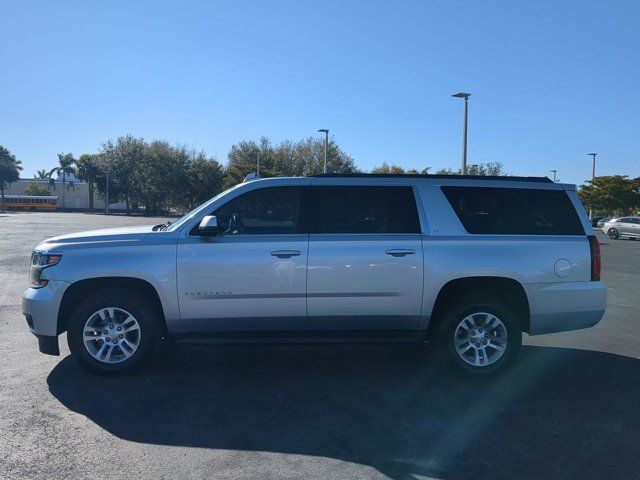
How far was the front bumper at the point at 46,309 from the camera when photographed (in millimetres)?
5477

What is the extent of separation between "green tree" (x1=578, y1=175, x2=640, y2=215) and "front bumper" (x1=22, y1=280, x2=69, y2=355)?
197 feet

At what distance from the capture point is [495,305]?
5801mm

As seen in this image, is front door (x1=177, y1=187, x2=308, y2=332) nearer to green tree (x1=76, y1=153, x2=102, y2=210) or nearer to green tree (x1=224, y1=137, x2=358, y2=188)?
green tree (x1=224, y1=137, x2=358, y2=188)

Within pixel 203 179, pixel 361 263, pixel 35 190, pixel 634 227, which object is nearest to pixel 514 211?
pixel 361 263

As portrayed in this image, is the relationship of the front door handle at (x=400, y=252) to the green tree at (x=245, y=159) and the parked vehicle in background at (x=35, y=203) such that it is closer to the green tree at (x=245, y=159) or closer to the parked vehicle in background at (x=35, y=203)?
the green tree at (x=245, y=159)

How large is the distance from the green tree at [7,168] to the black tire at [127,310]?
90581 millimetres

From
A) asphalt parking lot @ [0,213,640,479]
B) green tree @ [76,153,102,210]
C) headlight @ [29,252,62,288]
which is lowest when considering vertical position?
asphalt parking lot @ [0,213,640,479]

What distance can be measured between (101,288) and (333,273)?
2.36 meters

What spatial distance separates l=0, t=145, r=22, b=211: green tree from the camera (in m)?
86.2

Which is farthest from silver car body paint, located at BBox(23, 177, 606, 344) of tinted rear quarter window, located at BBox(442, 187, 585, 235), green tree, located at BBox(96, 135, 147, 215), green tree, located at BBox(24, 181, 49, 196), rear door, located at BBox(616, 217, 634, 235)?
green tree, located at BBox(24, 181, 49, 196)

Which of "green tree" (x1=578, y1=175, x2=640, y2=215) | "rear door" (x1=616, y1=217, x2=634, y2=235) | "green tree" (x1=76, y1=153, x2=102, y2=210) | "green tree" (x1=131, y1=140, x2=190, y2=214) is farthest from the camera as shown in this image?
"green tree" (x1=76, y1=153, x2=102, y2=210)

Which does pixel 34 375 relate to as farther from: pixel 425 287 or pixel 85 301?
pixel 425 287

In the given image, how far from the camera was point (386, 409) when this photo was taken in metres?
4.97

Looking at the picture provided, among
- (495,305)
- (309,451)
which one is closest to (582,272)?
(495,305)
